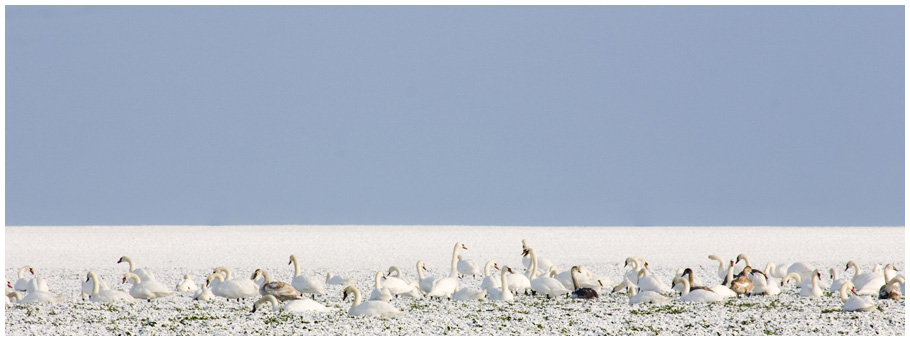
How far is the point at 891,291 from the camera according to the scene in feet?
40.7

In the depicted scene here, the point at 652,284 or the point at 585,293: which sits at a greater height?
the point at 652,284

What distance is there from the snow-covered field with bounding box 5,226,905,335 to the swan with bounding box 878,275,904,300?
1.05 feet

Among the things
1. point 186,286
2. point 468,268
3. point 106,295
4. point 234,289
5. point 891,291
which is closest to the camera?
point 891,291

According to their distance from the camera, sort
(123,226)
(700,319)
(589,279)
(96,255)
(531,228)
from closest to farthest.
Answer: (700,319) < (589,279) < (96,255) < (531,228) < (123,226)

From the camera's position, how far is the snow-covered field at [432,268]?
10.6 metres

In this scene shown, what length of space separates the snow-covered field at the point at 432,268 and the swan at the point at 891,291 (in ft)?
1.05

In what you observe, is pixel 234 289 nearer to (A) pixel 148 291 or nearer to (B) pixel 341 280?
(A) pixel 148 291

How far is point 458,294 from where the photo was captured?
12633 mm

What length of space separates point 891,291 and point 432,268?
8158 millimetres

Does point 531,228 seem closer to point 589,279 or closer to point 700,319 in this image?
point 589,279

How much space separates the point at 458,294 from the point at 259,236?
18.4m

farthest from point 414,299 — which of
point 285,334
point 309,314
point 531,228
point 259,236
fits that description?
point 531,228

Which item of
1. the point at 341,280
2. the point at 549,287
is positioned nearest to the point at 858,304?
the point at 549,287

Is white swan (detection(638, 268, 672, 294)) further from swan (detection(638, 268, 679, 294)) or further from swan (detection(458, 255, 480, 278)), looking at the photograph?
swan (detection(458, 255, 480, 278))
